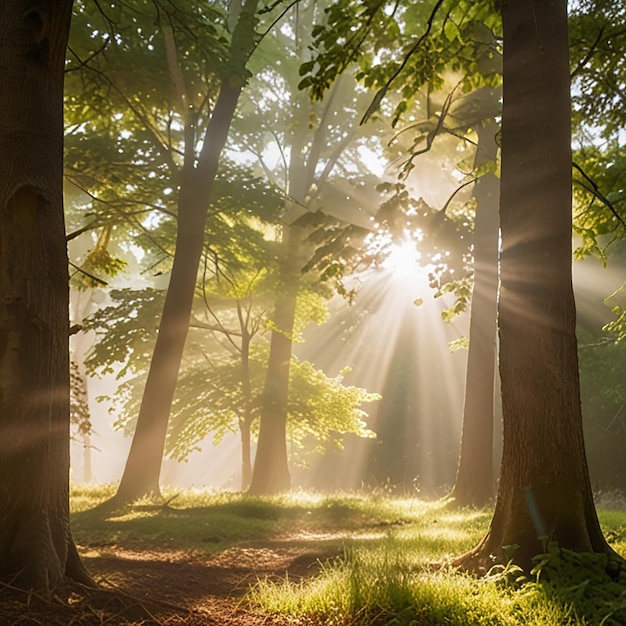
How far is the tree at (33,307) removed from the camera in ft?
10.3

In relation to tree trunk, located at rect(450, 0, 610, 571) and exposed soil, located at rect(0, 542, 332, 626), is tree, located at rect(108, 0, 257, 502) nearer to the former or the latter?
exposed soil, located at rect(0, 542, 332, 626)

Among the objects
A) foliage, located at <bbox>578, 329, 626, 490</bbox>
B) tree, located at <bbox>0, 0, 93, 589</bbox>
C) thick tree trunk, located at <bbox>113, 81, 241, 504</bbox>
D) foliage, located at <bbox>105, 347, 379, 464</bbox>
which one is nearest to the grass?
tree, located at <bbox>0, 0, 93, 589</bbox>

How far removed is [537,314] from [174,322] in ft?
26.8

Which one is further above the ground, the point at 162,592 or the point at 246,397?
the point at 246,397

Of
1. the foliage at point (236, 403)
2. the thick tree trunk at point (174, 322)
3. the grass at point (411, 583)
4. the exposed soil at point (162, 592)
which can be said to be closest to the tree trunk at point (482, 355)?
the grass at point (411, 583)

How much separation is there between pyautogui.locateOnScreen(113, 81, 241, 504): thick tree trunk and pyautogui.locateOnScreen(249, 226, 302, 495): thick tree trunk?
4.04 metres

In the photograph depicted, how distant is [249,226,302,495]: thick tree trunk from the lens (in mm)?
15070

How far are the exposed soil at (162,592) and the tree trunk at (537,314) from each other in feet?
6.18

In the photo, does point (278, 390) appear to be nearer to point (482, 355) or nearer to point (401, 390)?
point (482, 355)

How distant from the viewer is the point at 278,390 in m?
15.1

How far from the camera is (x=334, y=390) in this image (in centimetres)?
1554

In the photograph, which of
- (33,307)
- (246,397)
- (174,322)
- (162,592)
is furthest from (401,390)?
(33,307)

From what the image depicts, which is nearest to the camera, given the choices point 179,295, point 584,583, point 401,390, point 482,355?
point 584,583

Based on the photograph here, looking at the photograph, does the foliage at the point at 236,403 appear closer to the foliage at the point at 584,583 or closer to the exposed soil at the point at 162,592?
the exposed soil at the point at 162,592
